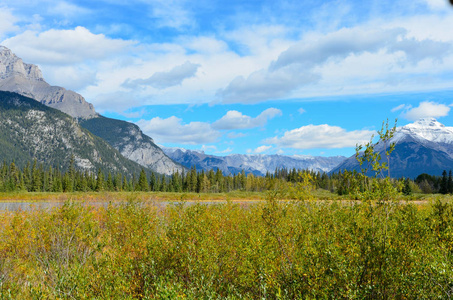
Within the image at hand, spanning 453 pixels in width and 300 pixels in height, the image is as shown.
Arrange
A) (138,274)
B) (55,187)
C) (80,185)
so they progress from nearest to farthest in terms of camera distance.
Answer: (138,274), (55,187), (80,185)

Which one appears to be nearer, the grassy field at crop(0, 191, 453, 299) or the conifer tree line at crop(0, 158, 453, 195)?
the grassy field at crop(0, 191, 453, 299)

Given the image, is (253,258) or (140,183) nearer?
(253,258)

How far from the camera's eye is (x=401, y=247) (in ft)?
21.7

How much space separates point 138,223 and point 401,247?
306 inches

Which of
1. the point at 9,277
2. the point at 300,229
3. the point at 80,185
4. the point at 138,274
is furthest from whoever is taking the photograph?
the point at 80,185

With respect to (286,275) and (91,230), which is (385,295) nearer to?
(286,275)

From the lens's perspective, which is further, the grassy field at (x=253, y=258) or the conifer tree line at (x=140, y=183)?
the conifer tree line at (x=140, y=183)

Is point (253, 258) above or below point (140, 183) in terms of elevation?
above

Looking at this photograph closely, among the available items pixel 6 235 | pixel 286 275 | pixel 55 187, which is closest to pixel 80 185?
pixel 55 187

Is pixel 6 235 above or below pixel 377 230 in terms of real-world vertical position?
below

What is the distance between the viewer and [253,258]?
7027mm

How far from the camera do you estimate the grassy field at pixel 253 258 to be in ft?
18.8

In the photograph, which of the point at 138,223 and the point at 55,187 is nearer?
the point at 138,223

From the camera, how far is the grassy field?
225 inches
